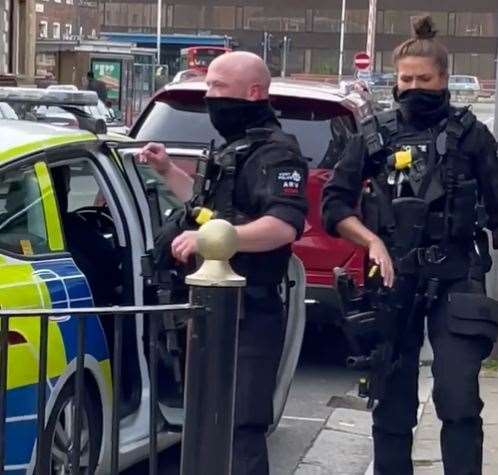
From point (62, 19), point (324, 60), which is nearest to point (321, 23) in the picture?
point (324, 60)

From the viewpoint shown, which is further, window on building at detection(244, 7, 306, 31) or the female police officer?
window on building at detection(244, 7, 306, 31)

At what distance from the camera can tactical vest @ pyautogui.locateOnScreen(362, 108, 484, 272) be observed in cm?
470

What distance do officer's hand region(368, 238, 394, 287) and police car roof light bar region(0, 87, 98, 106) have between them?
5.59 feet

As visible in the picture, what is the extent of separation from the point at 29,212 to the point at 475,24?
273 feet

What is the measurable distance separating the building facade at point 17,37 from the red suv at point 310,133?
1516 inches

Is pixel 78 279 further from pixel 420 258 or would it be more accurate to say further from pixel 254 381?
pixel 420 258

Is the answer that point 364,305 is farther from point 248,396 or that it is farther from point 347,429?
point 347,429

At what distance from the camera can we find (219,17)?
87750mm

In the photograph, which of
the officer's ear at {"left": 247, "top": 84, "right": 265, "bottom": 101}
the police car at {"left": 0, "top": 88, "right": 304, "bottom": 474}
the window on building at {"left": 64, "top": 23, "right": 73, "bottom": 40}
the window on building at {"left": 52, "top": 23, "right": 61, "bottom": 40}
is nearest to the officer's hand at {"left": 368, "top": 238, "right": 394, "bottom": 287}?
the officer's ear at {"left": 247, "top": 84, "right": 265, "bottom": 101}

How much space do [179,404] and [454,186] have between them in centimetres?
144

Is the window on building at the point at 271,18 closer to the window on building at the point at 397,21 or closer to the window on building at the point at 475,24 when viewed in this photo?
the window on building at the point at 397,21

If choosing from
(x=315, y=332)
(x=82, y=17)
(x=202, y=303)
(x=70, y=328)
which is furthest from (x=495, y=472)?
(x=82, y=17)

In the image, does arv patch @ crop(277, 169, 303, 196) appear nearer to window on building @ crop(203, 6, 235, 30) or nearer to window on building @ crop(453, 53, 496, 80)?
window on building @ crop(203, 6, 235, 30)

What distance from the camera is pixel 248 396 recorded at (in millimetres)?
4449
